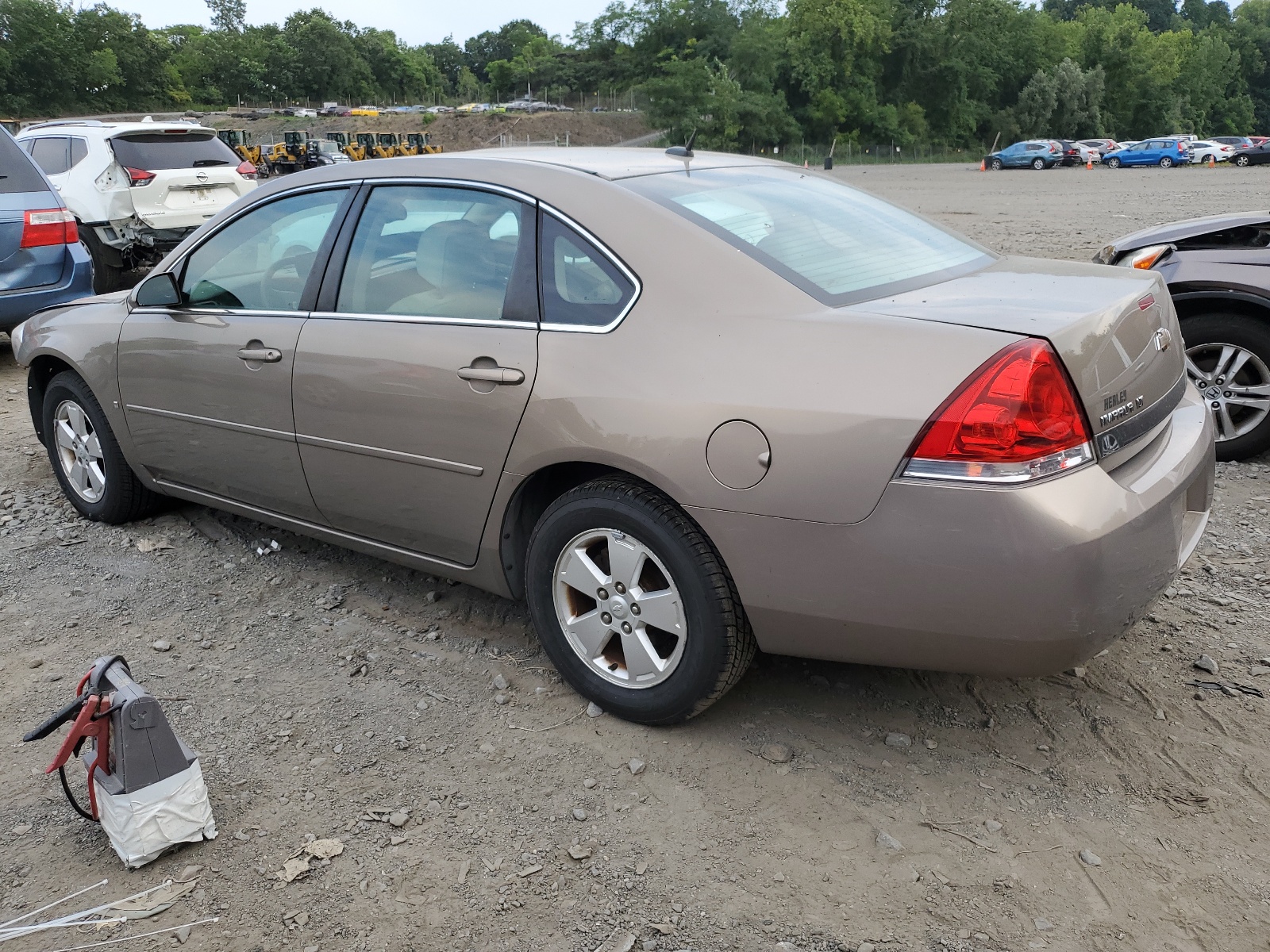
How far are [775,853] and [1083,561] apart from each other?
3.32ft

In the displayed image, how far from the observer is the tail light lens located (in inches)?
92.0

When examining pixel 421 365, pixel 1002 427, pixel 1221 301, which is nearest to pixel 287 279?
pixel 421 365

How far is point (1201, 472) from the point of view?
2.95 m

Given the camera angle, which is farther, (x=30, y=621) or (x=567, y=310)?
A: (x=30, y=621)

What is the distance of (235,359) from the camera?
3771 mm

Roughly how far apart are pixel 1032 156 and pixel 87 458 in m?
50.7

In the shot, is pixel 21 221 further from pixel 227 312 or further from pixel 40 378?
pixel 227 312

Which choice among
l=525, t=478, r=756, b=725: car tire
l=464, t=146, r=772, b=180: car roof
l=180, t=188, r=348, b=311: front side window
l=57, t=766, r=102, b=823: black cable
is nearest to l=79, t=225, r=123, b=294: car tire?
l=180, t=188, r=348, b=311: front side window

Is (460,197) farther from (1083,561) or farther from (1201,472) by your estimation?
(1201,472)

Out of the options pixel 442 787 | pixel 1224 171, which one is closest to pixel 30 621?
pixel 442 787

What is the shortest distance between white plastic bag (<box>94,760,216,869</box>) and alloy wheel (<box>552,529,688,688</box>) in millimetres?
1101

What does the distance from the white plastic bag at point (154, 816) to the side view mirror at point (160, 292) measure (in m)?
2.10

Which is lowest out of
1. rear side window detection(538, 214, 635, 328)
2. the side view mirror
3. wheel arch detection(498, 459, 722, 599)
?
wheel arch detection(498, 459, 722, 599)

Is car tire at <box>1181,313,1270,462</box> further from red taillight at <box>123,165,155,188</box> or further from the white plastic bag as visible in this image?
red taillight at <box>123,165,155,188</box>
